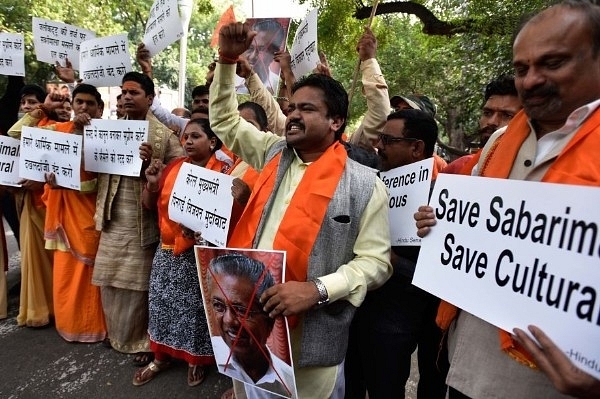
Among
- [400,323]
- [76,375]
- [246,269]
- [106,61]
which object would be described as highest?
[106,61]

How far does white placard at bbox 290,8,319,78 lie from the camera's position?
3174mm

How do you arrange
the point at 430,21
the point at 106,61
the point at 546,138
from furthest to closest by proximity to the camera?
the point at 430,21 → the point at 106,61 → the point at 546,138

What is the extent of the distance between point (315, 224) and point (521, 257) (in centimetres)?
72

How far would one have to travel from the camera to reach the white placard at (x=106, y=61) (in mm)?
3414

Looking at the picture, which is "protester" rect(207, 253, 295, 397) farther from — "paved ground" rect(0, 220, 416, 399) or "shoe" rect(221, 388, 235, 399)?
"paved ground" rect(0, 220, 416, 399)

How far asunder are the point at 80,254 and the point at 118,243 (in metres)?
0.46

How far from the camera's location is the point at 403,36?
11.9 metres

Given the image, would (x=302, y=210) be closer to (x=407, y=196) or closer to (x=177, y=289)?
(x=407, y=196)

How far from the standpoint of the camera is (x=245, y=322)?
1.50 metres

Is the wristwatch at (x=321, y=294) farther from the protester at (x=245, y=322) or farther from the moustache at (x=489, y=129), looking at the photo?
the moustache at (x=489, y=129)

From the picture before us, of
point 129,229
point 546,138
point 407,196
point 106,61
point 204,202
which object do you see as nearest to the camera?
point 546,138

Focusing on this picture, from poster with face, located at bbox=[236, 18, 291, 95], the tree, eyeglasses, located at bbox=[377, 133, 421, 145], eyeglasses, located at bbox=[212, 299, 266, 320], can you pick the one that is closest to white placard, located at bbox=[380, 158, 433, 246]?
eyeglasses, located at bbox=[377, 133, 421, 145]

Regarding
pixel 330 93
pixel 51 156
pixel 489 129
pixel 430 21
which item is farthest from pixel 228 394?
pixel 430 21

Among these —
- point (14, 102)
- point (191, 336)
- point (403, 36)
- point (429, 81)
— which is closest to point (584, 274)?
→ point (191, 336)
